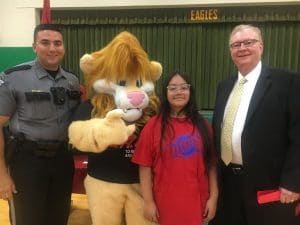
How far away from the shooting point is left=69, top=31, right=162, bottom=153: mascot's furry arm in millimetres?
1782

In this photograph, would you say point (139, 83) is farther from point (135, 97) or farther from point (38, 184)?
point (38, 184)

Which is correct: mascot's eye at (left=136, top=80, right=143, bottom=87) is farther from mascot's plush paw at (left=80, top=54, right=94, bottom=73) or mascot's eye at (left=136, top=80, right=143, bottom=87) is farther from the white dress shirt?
the white dress shirt

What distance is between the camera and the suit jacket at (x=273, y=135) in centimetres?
163

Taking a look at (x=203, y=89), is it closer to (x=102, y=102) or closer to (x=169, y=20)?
(x=169, y=20)

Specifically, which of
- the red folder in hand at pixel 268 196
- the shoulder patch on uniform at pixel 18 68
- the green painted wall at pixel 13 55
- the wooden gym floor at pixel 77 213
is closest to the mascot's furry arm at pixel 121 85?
the shoulder patch on uniform at pixel 18 68

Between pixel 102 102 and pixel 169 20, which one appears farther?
pixel 169 20

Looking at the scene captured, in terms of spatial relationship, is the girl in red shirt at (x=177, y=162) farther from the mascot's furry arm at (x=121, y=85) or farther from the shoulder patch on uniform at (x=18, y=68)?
the shoulder patch on uniform at (x=18, y=68)

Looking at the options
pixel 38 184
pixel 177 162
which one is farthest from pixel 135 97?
pixel 38 184

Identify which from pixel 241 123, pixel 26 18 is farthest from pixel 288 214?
pixel 26 18

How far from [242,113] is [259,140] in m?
0.16

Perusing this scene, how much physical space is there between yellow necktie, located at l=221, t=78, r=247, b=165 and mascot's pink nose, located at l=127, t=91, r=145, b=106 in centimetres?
43

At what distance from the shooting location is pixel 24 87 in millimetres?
1900

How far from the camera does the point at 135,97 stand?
1781 millimetres

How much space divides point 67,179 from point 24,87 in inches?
22.2
